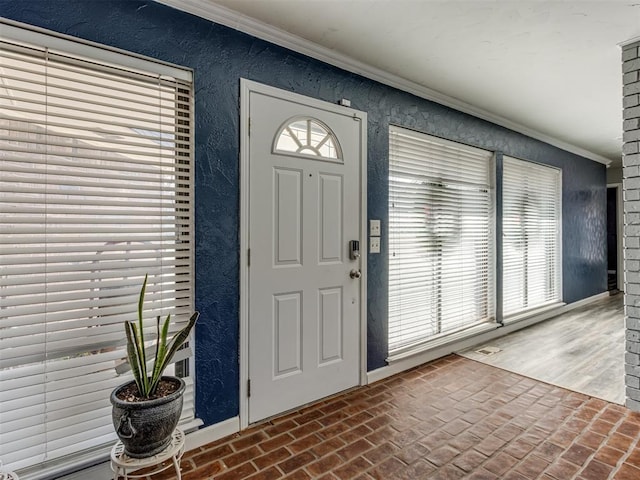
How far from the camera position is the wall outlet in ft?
9.68

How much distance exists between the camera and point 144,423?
1.55 meters

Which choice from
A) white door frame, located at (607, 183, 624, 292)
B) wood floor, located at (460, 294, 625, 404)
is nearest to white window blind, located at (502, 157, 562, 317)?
wood floor, located at (460, 294, 625, 404)

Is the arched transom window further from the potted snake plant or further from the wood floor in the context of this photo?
the wood floor

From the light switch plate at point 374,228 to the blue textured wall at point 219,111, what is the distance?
0.06 meters

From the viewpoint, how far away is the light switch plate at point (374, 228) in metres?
2.95

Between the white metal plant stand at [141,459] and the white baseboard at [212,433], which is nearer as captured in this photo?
the white metal plant stand at [141,459]

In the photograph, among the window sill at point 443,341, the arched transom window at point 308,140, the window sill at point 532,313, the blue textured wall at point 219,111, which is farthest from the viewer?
the window sill at point 532,313

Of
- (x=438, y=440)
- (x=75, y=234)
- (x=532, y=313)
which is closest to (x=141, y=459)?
(x=75, y=234)

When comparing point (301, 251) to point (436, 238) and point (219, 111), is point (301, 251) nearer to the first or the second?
point (219, 111)

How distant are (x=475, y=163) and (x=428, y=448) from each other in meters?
3.06

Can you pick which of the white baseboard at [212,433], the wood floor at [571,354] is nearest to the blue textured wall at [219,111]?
the white baseboard at [212,433]

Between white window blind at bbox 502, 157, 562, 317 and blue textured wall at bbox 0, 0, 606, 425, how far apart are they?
2.32m

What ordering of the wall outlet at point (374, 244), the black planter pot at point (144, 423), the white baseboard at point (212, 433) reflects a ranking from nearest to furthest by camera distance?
the black planter pot at point (144, 423)
the white baseboard at point (212, 433)
the wall outlet at point (374, 244)

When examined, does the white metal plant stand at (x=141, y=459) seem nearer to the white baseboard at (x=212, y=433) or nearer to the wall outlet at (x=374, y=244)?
the white baseboard at (x=212, y=433)
